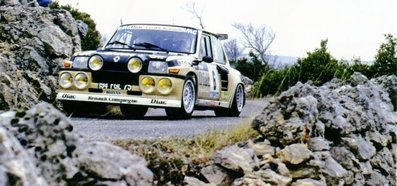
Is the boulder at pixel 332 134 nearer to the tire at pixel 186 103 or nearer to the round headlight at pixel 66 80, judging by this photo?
the tire at pixel 186 103

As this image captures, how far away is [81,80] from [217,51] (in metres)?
3.67

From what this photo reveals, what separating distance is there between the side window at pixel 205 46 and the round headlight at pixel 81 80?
2.48 metres

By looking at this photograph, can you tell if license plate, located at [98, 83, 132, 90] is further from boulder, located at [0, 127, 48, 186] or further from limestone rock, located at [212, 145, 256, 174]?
boulder, located at [0, 127, 48, 186]

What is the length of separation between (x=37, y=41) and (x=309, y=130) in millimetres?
7907

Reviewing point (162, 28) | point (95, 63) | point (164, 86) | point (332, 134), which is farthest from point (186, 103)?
point (332, 134)

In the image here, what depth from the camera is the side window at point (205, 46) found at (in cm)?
1445

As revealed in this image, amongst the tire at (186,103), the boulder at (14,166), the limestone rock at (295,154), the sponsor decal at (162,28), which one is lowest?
the tire at (186,103)

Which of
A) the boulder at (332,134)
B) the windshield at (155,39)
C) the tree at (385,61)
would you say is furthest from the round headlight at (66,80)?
the tree at (385,61)

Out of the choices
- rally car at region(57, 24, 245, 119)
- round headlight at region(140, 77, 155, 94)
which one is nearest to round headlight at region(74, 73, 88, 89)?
rally car at region(57, 24, 245, 119)

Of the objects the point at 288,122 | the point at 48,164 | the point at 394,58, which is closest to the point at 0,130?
the point at 48,164

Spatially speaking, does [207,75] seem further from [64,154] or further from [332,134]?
[64,154]

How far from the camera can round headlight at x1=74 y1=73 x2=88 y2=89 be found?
41.1 feet

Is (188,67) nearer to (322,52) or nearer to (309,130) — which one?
(309,130)

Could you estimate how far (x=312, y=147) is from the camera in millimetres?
8133
